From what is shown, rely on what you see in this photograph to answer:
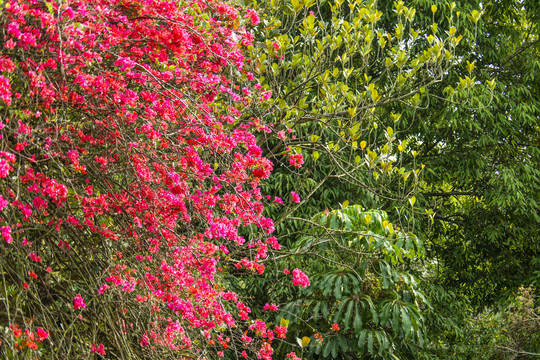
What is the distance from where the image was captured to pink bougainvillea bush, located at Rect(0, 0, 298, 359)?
1.92 m

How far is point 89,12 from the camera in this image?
1.87m

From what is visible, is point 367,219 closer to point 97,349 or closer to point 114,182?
point 114,182

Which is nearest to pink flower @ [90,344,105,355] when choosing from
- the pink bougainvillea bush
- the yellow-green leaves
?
the pink bougainvillea bush

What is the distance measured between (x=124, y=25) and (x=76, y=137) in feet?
1.56

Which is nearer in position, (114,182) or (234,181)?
(114,182)

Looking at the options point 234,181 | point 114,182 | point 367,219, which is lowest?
point 367,219

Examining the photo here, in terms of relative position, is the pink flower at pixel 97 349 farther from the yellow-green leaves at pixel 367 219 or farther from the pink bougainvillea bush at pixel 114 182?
the yellow-green leaves at pixel 367 219

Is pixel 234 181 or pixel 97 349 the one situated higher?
pixel 234 181

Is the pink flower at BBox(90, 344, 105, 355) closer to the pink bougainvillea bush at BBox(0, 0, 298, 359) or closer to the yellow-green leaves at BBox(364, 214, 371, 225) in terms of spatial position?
the pink bougainvillea bush at BBox(0, 0, 298, 359)

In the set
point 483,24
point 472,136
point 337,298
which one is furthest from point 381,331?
point 483,24

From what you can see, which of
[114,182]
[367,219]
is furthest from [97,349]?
[367,219]

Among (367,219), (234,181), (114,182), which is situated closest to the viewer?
(114,182)

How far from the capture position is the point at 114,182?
2.28 m

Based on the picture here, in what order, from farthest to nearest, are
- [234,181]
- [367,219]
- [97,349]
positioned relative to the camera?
[367,219], [234,181], [97,349]
